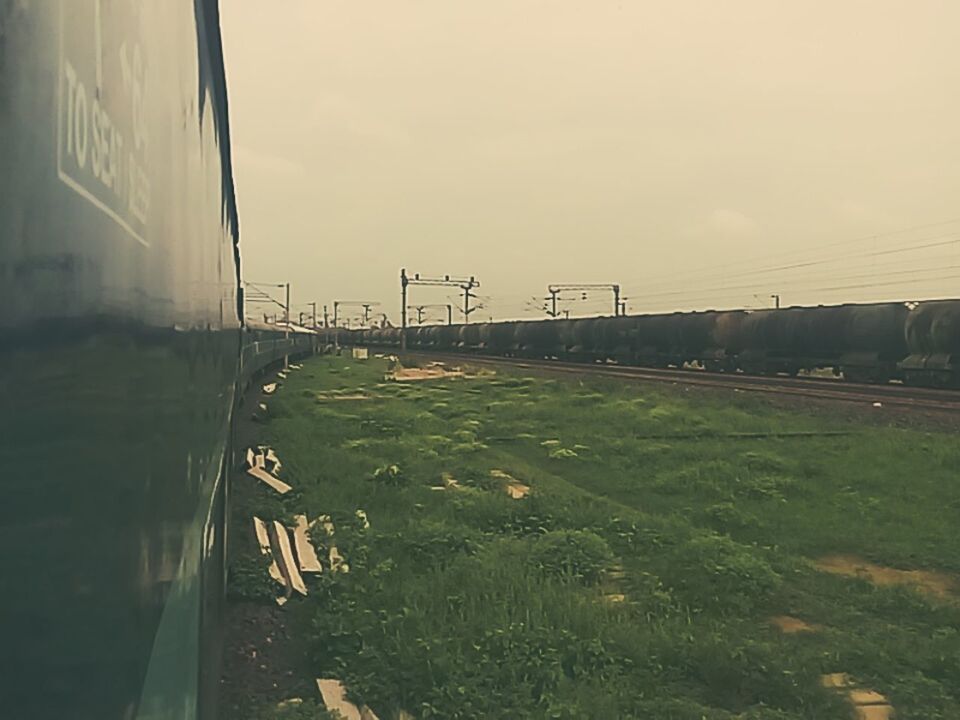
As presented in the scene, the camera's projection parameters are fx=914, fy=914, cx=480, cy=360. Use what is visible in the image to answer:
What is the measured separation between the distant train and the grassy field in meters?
8.98

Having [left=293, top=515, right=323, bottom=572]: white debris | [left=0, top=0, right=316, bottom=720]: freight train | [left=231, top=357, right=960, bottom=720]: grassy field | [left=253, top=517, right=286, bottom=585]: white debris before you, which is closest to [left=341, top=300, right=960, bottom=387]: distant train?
[left=231, top=357, right=960, bottom=720]: grassy field

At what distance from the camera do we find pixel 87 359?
1.00 m

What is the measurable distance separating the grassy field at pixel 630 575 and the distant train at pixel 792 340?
898cm

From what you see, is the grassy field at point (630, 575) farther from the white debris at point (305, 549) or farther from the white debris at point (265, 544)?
the white debris at point (305, 549)

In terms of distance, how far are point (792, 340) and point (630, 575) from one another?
2318 cm

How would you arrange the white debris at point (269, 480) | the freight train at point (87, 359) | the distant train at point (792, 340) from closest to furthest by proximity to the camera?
the freight train at point (87, 359) → the white debris at point (269, 480) → the distant train at point (792, 340)

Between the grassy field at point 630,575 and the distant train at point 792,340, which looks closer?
the grassy field at point 630,575

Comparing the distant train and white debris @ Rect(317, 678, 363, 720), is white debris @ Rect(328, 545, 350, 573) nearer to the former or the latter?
white debris @ Rect(317, 678, 363, 720)

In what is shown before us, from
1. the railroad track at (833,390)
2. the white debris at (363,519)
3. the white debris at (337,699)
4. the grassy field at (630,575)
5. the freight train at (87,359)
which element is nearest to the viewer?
the freight train at (87,359)

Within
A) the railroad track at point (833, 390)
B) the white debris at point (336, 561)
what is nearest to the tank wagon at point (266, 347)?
the white debris at point (336, 561)

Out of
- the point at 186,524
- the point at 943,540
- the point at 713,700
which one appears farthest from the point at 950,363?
the point at 186,524

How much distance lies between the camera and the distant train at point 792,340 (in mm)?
23922

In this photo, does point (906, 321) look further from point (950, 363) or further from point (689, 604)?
point (689, 604)

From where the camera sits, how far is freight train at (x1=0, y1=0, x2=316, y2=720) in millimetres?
743
